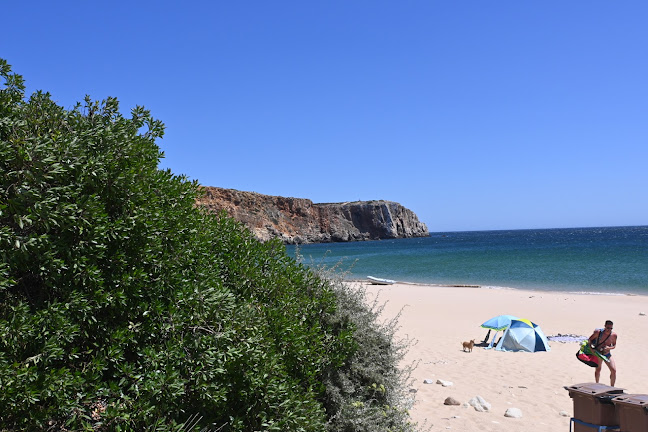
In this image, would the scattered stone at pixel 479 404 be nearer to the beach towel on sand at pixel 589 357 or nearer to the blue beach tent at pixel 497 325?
the beach towel on sand at pixel 589 357

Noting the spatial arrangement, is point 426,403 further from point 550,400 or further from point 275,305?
point 275,305

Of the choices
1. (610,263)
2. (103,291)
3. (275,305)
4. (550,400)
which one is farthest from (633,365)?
(610,263)

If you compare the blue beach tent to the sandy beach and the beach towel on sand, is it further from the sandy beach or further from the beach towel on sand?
the beach towel on sand

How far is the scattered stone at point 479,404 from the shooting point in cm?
778

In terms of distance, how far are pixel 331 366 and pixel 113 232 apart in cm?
255

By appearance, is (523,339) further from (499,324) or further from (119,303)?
(119,303)

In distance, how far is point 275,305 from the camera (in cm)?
435

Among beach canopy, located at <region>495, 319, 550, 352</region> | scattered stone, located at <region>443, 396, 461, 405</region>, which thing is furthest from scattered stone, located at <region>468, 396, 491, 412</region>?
beach canopy, located at <region>495, 319, 550, 352</region>

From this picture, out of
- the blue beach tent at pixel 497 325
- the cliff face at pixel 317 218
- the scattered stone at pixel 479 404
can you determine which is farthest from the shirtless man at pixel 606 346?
the cliff face at pixel 317 218

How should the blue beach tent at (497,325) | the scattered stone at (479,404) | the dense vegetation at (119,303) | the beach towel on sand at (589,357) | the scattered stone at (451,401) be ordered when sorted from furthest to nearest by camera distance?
1. the blue beach tent at (497,325)
2. the beach towel on sand at (589,357)
3. the scattered stone at (451,401)
4. the scattered stone at (479,404)
5. the dense vegetation at (119,303)

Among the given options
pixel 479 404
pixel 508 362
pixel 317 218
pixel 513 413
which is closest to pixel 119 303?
pixel 479 404

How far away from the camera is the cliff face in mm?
81250

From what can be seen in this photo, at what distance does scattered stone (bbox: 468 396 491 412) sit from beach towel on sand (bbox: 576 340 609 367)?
224 centimetres

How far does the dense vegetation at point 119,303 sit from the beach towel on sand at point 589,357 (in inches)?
266
